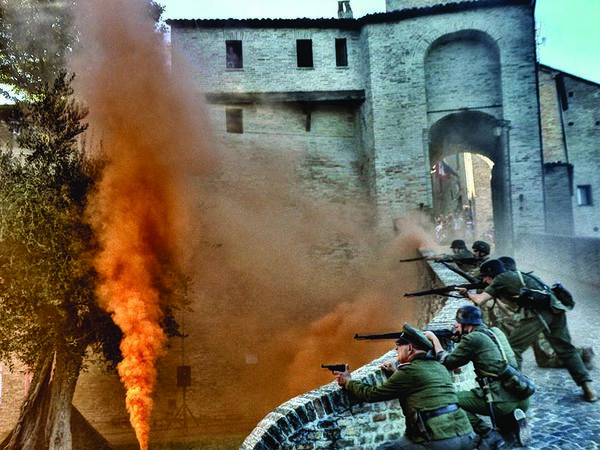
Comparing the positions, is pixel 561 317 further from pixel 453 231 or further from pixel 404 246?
pixel 453 231

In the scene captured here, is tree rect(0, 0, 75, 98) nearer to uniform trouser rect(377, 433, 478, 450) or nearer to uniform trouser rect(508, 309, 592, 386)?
uniform trouser rect(508, 309, 592, 386)

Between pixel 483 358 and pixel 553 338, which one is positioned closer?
pixel 483 358

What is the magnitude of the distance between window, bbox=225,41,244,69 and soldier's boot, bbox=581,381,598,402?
16784 millimetres

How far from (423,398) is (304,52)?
1756 centimetres

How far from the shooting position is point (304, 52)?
18703 mm

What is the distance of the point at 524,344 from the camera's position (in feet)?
17.4

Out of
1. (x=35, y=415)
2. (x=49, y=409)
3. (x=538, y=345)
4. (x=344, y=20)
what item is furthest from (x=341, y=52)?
(x=35, y=415)

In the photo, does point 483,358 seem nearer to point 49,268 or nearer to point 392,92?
point 49,268

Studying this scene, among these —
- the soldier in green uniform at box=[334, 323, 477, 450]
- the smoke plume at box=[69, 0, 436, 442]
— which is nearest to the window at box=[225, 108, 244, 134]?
the smoke plume at box=[69, 0, 436, 442]

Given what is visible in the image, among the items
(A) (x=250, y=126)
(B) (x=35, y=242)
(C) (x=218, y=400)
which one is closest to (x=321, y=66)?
(A) (x=250, y=126)

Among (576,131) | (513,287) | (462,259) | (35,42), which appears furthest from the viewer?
(576,131)

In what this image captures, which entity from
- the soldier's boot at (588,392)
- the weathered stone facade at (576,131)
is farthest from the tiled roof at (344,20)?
the soldier's boot at (588,392)

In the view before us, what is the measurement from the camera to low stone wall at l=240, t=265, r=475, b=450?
12.6ft

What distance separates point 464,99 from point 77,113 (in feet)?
46.2
